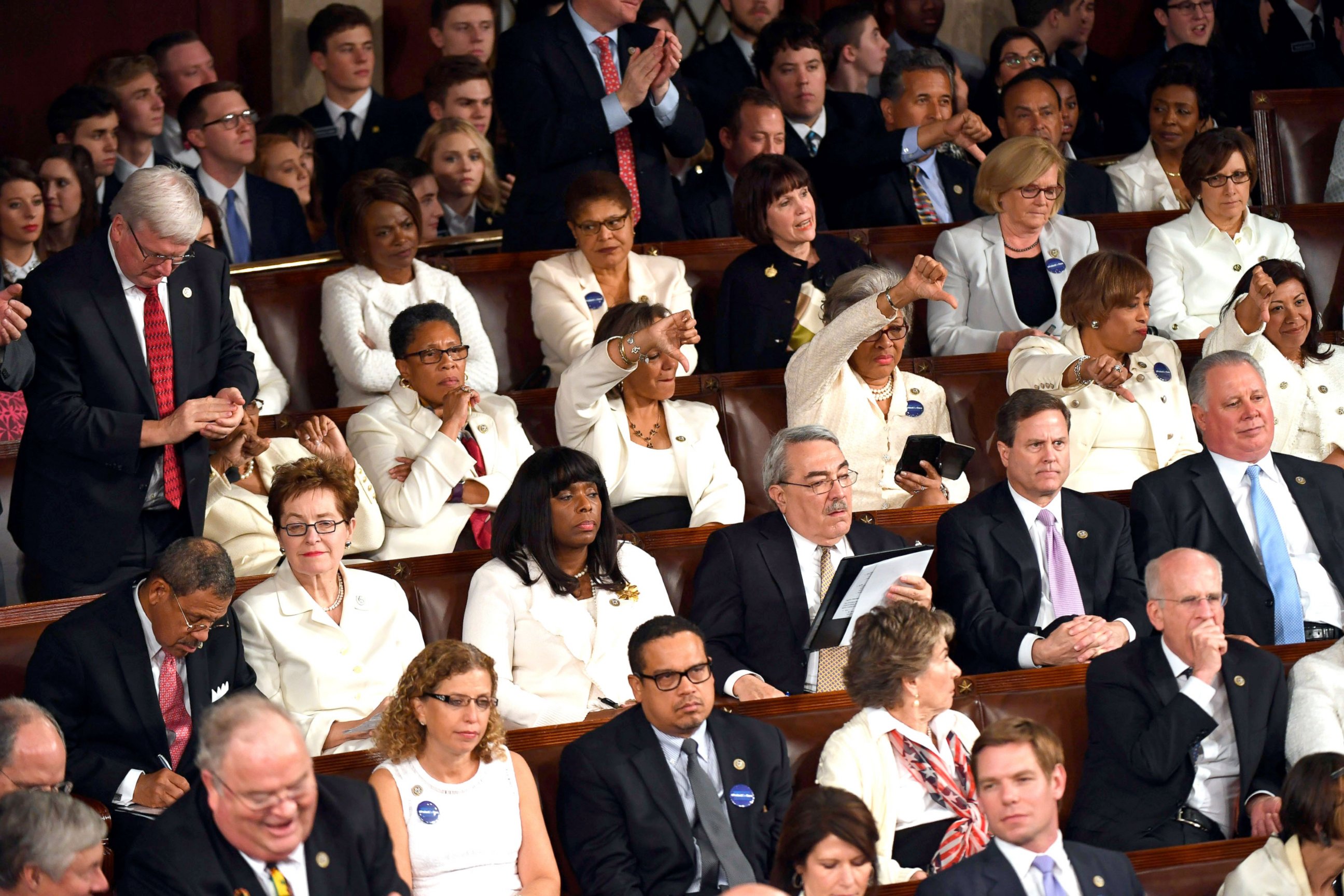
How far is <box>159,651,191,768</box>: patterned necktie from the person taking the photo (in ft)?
9.93

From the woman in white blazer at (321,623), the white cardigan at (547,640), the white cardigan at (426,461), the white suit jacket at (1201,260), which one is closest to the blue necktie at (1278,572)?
the white suit jacket at (1201,260)

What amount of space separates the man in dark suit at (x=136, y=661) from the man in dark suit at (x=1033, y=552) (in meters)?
1.44

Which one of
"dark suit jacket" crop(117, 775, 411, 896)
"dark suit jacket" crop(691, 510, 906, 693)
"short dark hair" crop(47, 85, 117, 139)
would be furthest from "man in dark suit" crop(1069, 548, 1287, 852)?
"short dark hair" crop(47, 85, 117, 139)

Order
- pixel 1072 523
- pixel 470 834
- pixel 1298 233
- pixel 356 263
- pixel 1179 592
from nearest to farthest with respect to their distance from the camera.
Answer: pixel 470 834 → pixel 1179 592 → pixel 1072 523 → pixel 356 263 → pixel 1298 233

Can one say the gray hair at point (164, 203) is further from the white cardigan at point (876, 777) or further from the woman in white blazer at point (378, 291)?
the white cardigan at point (876, 777)

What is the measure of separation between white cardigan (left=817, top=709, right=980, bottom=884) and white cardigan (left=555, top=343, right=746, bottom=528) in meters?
0.91

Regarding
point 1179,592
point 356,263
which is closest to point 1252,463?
point 1179,592

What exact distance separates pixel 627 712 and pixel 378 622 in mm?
588

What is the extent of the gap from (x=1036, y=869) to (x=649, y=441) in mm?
1568

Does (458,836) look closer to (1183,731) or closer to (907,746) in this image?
(907,746)

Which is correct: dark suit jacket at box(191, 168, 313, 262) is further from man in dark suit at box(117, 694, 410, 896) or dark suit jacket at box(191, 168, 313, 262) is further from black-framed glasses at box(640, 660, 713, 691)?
man in dark suit at box(117, 694, 410, 896)

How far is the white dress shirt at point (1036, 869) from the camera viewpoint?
8.78 ft

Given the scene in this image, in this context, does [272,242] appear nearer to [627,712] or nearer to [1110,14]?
[627,712]

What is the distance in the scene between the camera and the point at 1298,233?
491 cm
